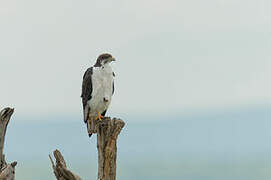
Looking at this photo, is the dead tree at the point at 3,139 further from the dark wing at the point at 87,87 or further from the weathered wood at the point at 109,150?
the dark wing at the point at 87,87

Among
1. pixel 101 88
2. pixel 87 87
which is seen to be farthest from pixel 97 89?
pixel 87 87

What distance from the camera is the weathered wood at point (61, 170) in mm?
7102

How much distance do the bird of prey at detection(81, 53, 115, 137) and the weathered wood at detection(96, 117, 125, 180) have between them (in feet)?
4.06

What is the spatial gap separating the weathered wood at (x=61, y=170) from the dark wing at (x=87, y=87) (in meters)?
2.72

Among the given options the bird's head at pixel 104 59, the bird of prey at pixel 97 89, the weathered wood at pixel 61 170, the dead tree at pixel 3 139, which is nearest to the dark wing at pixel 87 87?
the bird of prey at pixel 97 89

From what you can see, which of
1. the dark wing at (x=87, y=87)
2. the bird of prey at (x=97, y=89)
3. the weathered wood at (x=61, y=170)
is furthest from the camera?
the dark wing at (x=87, y=87)

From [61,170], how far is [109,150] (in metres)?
1.13

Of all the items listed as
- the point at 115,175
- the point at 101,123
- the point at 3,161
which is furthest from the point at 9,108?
the point at 115,175

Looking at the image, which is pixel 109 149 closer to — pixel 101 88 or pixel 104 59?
pixel 101 88

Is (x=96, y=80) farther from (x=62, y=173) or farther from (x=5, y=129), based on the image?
(x=62, y=173)

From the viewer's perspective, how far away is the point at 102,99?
10.0 m

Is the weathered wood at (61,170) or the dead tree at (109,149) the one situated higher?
the dead tree at (109,149)

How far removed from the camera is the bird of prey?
31.8ft

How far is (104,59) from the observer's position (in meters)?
9.59
